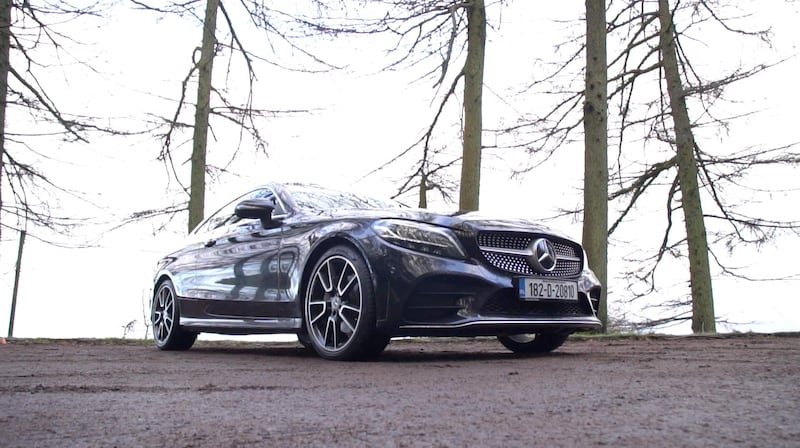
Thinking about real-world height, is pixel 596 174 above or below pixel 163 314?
above

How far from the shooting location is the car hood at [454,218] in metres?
5.68

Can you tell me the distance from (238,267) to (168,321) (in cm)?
165

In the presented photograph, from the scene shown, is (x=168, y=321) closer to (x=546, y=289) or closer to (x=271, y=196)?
(x=271, y=196)

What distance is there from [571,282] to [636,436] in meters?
3.71

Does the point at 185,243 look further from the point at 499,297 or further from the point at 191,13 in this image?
the point at 191,13

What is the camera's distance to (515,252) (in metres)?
5.81

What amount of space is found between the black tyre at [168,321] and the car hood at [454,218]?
101 inches

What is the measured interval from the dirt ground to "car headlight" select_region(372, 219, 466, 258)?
2.52 feet

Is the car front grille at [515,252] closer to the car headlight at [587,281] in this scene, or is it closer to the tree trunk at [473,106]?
the car headlight at [587,281]

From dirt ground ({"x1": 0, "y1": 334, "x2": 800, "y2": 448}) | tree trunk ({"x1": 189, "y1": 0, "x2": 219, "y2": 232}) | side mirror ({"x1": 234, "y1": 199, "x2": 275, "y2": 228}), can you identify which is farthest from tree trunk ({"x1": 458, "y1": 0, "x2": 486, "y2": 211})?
dirt ground ({"x1": 0, "y1": 334, "x2": 800, "y2": 448})

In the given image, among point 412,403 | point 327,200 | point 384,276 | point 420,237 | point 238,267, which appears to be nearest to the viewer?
point 412,403

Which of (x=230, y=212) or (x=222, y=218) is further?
(x=222, y=218)

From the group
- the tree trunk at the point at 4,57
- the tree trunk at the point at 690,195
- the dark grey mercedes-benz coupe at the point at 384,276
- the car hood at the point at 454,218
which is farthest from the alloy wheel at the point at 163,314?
the tree trunk at the point at 690,195

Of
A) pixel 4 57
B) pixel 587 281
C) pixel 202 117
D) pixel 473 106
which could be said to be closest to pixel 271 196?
pixel 587 281
